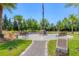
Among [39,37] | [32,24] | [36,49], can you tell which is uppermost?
[32,24]

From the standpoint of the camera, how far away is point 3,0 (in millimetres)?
3883

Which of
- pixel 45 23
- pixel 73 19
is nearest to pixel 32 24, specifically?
pixel 45 23

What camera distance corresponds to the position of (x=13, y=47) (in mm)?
3906

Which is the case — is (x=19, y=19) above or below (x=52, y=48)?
above

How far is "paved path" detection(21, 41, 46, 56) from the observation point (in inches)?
153

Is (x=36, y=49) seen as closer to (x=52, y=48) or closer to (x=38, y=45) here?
(x=38, y=45)

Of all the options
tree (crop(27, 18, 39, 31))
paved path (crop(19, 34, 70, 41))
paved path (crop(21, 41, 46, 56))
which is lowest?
paved path (crop(21, 41, 46, 56))

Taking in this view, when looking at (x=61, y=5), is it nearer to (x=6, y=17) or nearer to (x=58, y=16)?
(x=58, y=16)

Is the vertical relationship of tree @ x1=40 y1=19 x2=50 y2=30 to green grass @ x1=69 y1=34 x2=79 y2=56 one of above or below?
above

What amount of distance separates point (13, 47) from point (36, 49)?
24cm

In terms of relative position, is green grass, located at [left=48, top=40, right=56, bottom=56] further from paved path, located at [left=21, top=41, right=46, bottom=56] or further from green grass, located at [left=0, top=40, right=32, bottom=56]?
green grass, located at [left=0, top=40, right=32, bottom=56]

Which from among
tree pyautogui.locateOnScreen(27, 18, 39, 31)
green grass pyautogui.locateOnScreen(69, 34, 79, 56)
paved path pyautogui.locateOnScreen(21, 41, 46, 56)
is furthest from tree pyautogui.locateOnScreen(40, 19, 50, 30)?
green grass pyautogui.locateOnScreen(69, 34, 79, 56)

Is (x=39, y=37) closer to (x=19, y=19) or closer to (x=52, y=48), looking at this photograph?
(x=52, y=48)

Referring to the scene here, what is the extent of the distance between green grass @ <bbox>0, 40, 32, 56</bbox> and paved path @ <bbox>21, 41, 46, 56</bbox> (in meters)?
0.05
